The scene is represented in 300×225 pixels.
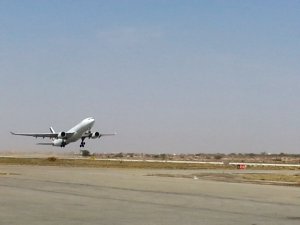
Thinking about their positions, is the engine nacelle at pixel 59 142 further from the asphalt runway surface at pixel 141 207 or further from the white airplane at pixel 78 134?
the asphalt runway surface at pixel 141 207

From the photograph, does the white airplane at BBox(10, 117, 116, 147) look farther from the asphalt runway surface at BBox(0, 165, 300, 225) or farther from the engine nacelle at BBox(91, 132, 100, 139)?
the asphalt runway surface at BBox(0, 165, 300, 225)

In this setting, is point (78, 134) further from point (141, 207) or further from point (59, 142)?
point (141, 207)

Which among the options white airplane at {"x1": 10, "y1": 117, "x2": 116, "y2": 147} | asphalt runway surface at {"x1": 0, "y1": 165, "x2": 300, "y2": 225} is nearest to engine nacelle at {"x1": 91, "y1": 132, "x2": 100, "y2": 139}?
white airplane at {"x1": 10, "y1": 117, "x2": 116, "y2": 147}

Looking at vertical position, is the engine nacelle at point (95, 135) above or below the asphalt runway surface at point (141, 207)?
above

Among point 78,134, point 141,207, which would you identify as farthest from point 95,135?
point 141,207

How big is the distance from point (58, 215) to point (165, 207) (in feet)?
15.1

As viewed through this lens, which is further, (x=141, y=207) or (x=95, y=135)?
(x=95, y=135)

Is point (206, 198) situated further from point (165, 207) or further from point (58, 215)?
point (58, 215)

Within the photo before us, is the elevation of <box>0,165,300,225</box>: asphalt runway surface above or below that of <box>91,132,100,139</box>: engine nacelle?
below

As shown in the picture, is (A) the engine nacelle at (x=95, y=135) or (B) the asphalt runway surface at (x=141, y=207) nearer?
(B) the asphalt runway surface at (x=141, y=207)

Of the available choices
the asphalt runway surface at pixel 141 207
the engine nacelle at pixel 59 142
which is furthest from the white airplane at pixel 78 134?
the asphalt runway surface at pixel 141 207

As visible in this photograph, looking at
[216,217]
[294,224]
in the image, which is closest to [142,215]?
[216,217]

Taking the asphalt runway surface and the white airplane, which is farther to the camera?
the white airplane

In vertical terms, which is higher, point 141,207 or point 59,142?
point 59,142
